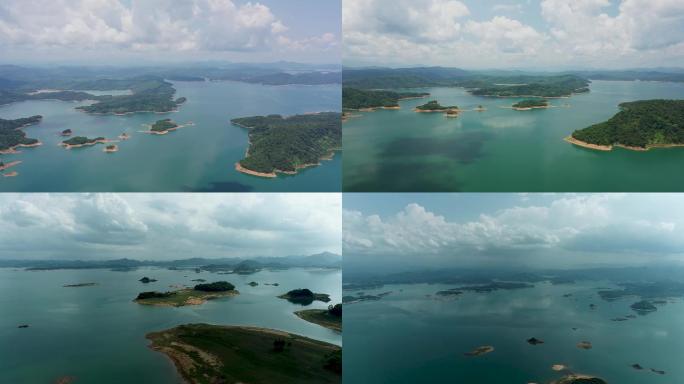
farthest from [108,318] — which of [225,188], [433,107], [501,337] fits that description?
[433,107]

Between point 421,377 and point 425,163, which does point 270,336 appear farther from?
point 425,163

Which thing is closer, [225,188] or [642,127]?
[225,188]

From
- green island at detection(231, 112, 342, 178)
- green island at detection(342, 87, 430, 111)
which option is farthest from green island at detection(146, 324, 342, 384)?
green island at detection(342, 87, 430, 111)

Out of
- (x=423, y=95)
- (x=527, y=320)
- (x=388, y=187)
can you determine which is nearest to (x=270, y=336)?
(x=388, y=187)

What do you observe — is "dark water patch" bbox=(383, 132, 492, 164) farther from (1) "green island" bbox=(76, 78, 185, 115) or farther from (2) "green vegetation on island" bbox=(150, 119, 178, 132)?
(1) "green island" bbox=(76, 78, 185, 115)

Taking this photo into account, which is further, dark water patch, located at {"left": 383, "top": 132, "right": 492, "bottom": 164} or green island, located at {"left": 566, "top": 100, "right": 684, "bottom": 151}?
green island, located at {"left": 566, "top": 100, "right": 684, "bottom": 151}

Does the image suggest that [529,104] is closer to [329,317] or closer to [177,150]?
[329,317]
